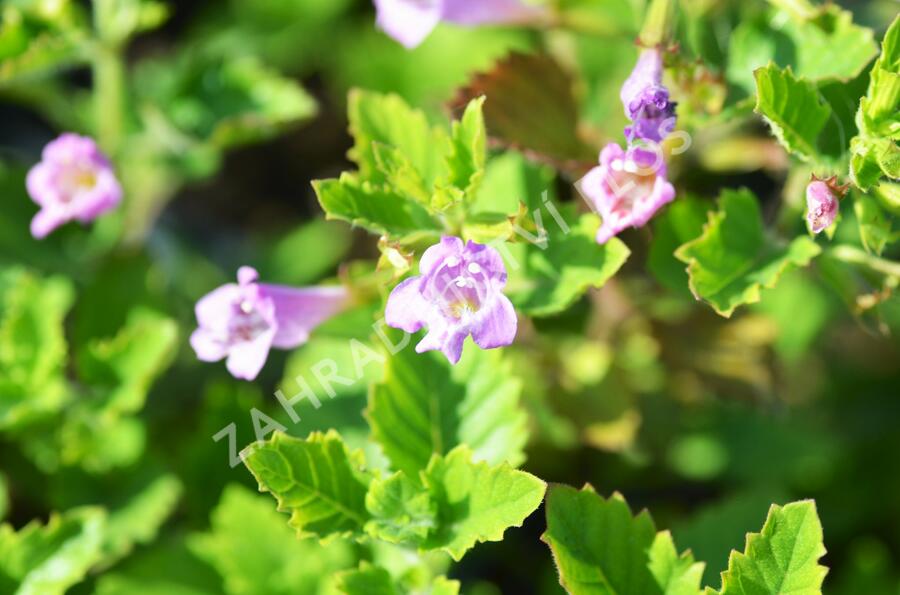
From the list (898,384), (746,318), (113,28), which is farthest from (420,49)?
(898,384)

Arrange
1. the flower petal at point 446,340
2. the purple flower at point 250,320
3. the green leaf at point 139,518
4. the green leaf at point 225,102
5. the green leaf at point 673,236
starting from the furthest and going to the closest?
the green leaf at point 225,102, the green leaf at point 139,518, the green leaf at point 673,236, the purple flower at point 250,320, the flower petal at point 446,340

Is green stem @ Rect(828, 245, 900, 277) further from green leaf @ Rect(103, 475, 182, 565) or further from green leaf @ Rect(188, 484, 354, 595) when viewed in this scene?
green leaf @ Rect(103, 475, 182, 565)

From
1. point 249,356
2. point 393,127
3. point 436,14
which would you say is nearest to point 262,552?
point 249,356

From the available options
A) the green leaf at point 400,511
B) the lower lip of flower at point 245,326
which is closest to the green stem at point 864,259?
the green leaf at point 400,511

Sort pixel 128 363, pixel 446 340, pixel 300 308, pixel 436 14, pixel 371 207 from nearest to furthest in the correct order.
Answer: pixel 446 340 → pixel 371 207 → pixel 300 308 → pixel 436 14 → pixel 128 363

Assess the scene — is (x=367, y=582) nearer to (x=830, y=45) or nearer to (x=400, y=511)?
(x=400, y=511)

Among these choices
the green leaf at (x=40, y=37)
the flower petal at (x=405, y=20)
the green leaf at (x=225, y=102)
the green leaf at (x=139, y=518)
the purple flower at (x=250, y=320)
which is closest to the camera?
the purple flower at (x=250, y=320)

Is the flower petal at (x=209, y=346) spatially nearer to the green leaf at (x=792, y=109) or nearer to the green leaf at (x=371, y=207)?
the green leaf at (x=371, y=207)
